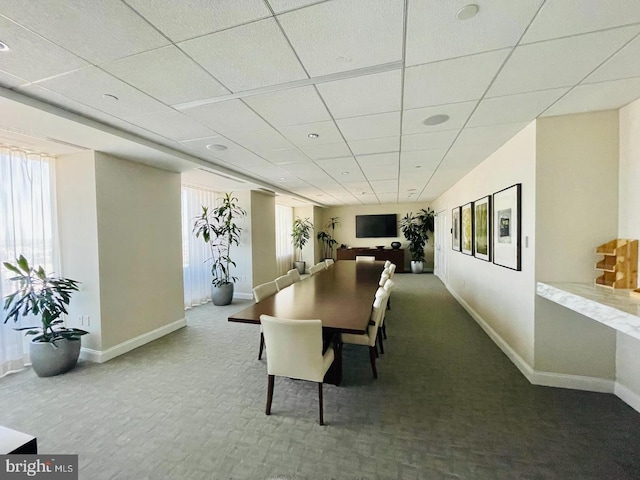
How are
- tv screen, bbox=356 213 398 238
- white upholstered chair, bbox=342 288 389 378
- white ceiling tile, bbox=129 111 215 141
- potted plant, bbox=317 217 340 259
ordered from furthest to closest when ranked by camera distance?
potted plant, bbox=317 217 340 259
tv screen, bbox=356 213 398 238
white upholstered chair, bbox=342 288 389 378
white ceiling tile, bbox=129 111 215 141

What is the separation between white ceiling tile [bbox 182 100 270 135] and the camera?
221 centimetres

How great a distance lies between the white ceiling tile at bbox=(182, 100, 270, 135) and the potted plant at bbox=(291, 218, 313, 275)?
22.5 feet

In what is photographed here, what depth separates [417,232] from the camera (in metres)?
9.53

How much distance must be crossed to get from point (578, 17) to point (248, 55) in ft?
5.69

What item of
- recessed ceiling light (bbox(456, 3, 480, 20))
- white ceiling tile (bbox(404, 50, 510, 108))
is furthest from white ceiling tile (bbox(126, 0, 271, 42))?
white ceiling tile (bbox(404, 50, 510, 108))

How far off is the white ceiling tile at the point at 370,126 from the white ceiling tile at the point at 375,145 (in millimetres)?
125

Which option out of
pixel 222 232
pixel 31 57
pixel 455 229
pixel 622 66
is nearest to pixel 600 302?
pixel 622 66

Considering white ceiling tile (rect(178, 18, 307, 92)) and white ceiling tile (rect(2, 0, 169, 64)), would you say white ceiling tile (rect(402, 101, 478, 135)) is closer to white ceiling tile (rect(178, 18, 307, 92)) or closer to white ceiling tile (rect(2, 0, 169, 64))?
white ceiling tile (rect(178, 18, 307, 92))

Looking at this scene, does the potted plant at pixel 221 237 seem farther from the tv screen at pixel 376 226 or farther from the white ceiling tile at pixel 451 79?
the tv screen at pixel 376 226

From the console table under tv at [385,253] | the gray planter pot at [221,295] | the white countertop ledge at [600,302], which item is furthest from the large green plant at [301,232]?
the white countertop ledge at [600,302]

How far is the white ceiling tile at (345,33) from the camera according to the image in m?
1.28

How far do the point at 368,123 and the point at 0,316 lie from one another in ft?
14.0

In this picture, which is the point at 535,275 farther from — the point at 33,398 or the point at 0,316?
the point at 0,316

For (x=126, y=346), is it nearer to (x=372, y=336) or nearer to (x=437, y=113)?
(x=372, y=336)
